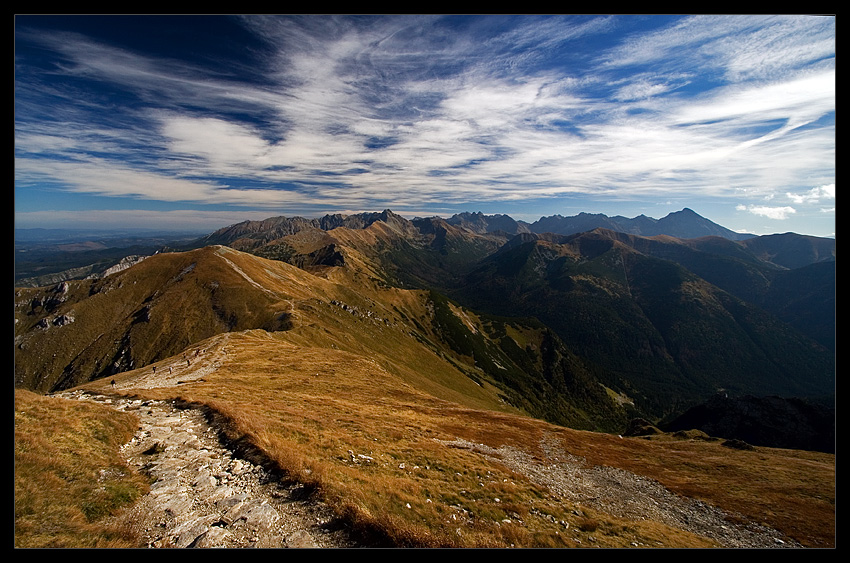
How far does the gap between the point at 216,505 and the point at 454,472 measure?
50.5 feet

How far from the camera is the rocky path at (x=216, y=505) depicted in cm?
1059

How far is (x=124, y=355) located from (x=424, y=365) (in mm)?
151398

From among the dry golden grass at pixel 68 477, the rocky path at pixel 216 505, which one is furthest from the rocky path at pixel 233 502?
the dry golden grass at pixel 68 477

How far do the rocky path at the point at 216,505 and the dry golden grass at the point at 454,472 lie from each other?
93 centimetres

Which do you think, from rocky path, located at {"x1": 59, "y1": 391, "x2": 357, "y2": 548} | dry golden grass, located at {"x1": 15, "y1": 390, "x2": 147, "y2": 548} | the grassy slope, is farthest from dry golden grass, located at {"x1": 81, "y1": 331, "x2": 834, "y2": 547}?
dry golden grass, located at {"x1": 15, "y1": 390, "x2": 147, "y2": 548}

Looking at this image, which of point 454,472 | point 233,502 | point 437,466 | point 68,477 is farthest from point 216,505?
point 454,472

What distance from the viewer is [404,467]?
70.4 feet

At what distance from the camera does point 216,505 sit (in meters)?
12.4

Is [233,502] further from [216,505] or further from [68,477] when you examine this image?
[68,477]

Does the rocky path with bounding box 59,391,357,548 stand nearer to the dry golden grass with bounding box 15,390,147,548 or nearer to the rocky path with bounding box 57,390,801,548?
the rocky path with bounding box 57,390,801,548

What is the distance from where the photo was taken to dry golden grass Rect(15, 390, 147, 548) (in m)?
9.19

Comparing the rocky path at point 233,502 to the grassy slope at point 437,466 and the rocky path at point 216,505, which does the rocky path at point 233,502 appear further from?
the grassy slope at point 437,466

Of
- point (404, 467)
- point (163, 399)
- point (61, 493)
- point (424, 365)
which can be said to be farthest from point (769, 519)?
point (424, 365)
